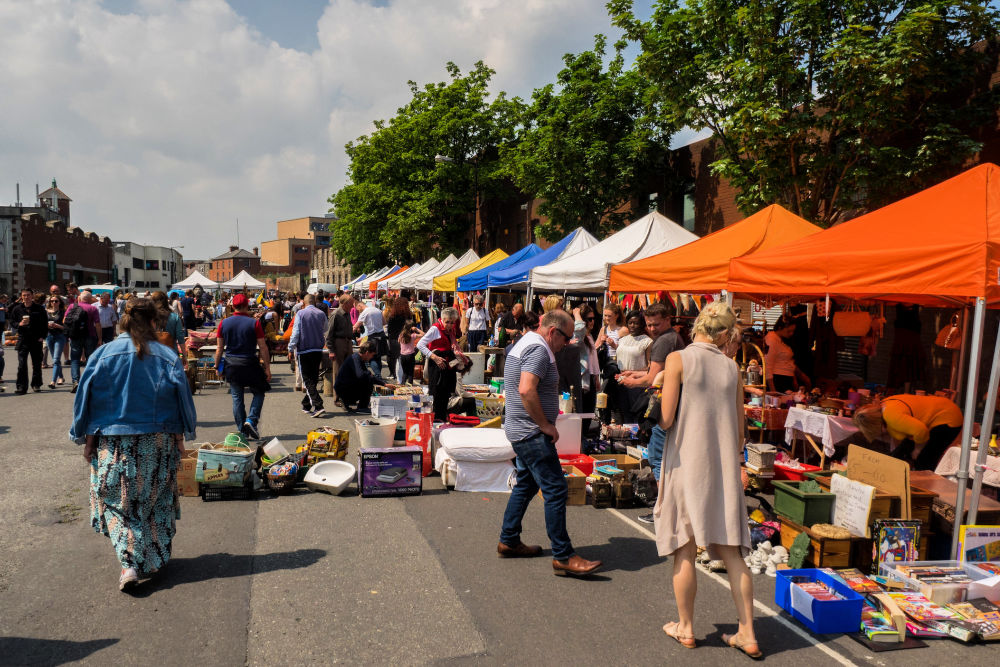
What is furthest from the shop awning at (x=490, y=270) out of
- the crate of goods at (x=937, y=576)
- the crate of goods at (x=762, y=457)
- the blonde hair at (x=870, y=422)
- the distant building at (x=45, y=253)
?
the distant building at (x=45, y=253)

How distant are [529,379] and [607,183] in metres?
17.5

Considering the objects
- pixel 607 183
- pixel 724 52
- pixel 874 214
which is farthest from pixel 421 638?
pixel 607 183

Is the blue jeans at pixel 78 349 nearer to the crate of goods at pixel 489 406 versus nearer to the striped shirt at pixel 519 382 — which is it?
the crate of goods at pixel 489 406

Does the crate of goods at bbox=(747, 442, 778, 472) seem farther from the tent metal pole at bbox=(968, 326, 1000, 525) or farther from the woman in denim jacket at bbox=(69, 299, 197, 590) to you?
the woman in denim jacket at bbox=(69, 299, 197, 590)

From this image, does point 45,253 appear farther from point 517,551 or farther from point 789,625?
point 789,625

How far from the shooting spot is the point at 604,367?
10688 millimetres

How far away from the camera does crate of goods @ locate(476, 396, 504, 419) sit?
9492mm

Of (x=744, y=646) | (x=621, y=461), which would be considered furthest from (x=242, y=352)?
(x=744, y=646)

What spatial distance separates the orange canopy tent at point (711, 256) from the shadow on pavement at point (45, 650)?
6.86 meters

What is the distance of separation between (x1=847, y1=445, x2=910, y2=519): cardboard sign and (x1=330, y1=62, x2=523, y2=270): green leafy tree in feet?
96.5

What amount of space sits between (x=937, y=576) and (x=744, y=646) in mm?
1870

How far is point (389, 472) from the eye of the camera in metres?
6.68

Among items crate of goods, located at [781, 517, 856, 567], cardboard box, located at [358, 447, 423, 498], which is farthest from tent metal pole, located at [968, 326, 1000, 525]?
cardboard box, located at [358, 447, 423, 498]

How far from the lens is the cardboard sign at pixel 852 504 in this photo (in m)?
4.95
